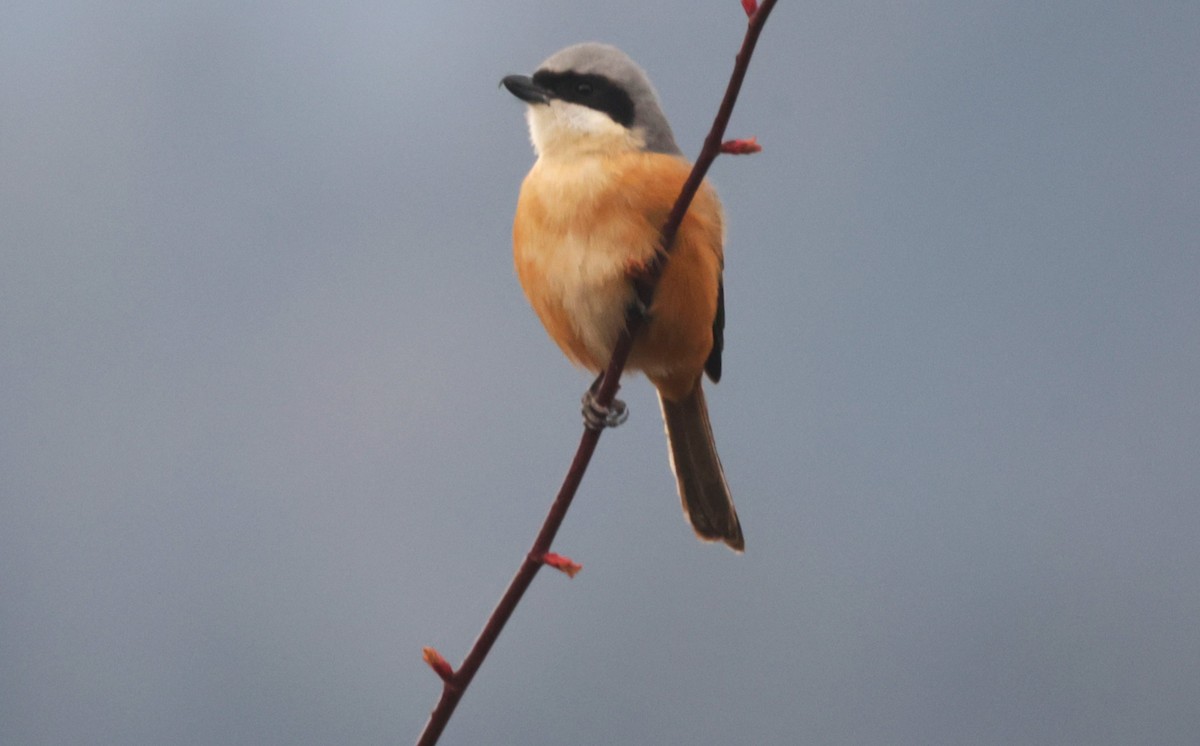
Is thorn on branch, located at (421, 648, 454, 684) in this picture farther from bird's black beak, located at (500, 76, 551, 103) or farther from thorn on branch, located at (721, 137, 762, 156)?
bird's black beak, located at (500, 76, 551, 103)

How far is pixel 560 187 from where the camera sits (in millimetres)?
2193

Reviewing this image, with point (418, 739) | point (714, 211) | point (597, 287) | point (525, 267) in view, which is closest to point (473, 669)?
point (418, 739)

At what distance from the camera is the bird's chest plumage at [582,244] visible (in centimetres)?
208

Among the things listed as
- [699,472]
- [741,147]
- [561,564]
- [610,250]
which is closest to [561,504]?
[561,564]

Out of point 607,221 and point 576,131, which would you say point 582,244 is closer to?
point 607,221

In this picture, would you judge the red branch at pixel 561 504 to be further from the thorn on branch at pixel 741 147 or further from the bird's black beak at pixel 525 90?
the bird's black beak at pixel 525 90

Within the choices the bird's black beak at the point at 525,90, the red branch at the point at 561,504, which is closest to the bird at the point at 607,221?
the bird's black beak at the point at 525,90

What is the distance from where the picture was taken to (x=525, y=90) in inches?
89.8

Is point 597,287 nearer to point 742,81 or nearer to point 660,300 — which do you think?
point 660,300

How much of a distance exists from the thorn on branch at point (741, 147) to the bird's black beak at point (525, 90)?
3.22 ft

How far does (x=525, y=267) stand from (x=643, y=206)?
1.03ft

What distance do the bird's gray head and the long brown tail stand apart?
718mm

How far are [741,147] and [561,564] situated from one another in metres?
0.56

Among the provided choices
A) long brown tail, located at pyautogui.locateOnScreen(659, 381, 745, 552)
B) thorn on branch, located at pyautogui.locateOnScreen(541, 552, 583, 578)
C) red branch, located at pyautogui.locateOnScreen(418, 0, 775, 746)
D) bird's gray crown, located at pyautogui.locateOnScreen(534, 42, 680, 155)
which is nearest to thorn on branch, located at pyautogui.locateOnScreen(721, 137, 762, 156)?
red branch, located at pyautogui.locateOnScreen(418, 0, 775, 746)
